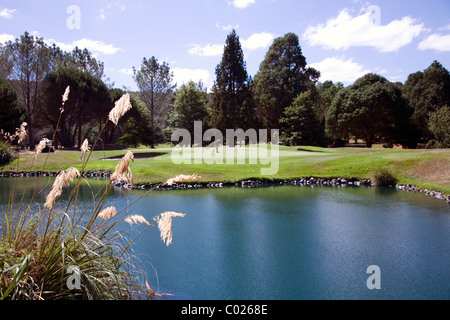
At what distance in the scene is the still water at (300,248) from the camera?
5.16m

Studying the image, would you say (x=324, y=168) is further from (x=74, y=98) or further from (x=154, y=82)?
(x=154, y=82)

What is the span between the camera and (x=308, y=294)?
496 centimetres

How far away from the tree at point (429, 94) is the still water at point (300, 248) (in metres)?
23.4

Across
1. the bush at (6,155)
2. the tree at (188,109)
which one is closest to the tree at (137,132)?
the tree at (188,109)

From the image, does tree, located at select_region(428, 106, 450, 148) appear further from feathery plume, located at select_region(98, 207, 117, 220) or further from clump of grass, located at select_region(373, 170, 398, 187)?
feathery plume, located at select_region(98, 207, 117, 220)

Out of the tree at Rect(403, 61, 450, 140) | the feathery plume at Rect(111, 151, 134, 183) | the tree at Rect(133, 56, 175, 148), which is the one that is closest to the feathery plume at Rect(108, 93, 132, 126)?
the feathery plume at Rect(111, 151, 134, 183)

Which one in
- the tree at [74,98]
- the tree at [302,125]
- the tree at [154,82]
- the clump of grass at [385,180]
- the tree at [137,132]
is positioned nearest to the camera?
the clump of grass at [385,180]

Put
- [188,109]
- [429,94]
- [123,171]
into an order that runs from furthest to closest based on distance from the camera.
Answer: [188,109] → [429,94] → [123,171]

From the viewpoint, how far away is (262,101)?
36188 millimetres

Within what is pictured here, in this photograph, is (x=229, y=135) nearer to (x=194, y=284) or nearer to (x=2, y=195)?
(x=2, y=195)

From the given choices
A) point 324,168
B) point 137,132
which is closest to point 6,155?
point 137,132

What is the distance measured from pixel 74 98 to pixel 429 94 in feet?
101

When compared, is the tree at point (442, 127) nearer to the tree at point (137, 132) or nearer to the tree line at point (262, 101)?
the tree line at point (262, 101)

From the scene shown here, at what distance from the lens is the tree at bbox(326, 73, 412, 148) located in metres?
29.6
